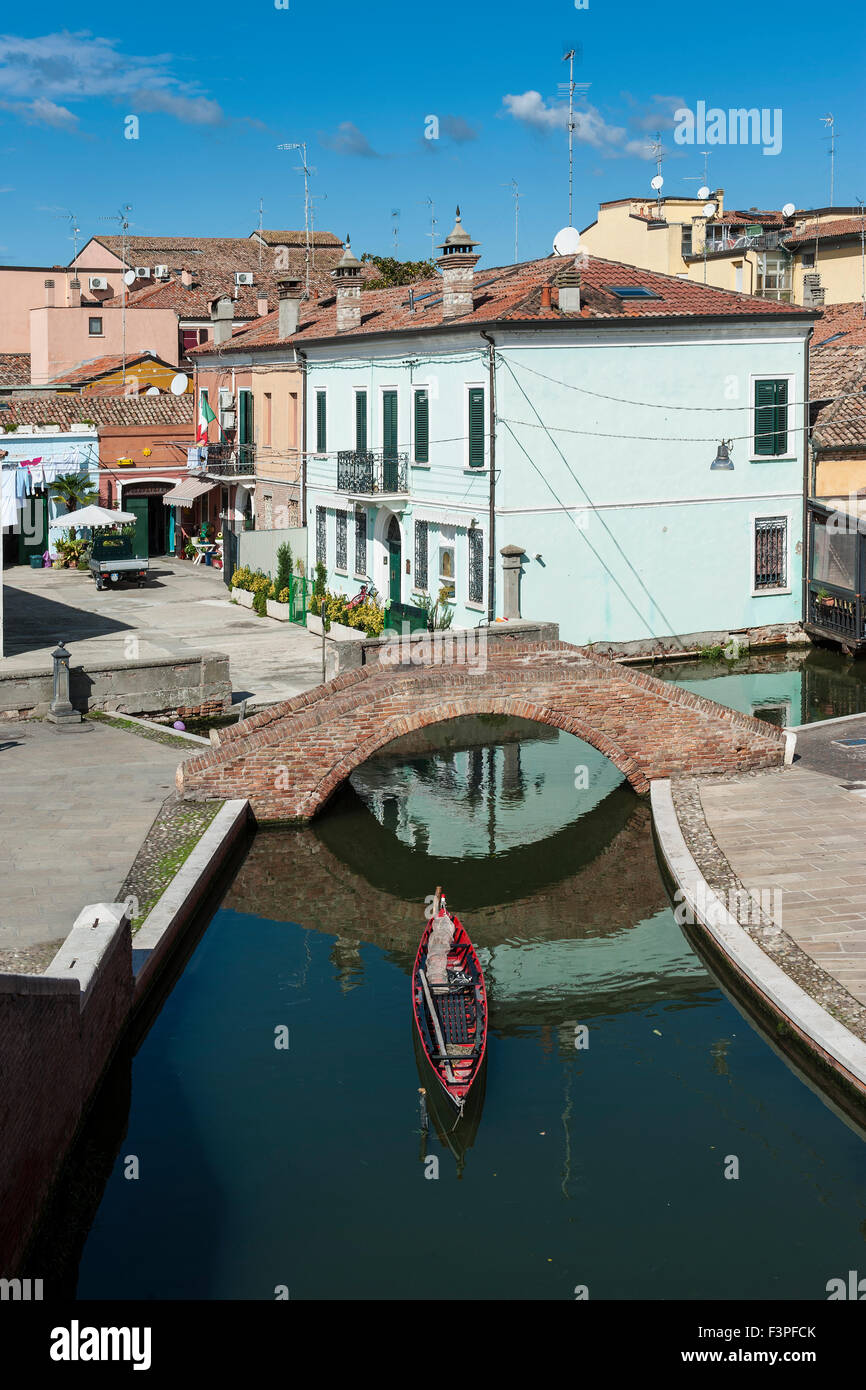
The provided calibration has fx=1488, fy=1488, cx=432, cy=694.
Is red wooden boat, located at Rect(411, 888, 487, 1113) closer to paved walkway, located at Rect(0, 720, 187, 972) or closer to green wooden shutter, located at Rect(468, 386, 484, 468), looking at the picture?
paved walkway, located at Rect(0, 720, 187, 972)

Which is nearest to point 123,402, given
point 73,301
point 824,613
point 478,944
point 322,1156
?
point 73,301

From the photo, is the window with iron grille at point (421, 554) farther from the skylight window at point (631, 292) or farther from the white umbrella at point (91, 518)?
the white umbrella at point (91, 518)

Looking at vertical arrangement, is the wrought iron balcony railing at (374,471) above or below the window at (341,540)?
above

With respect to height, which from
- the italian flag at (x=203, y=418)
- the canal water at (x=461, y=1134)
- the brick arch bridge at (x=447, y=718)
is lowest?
the canal water at (x=461, y=1134)

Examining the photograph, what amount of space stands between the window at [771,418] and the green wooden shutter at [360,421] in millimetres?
9502

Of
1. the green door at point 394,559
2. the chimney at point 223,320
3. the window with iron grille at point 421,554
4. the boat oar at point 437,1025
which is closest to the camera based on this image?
the boat oar at point 437,1025

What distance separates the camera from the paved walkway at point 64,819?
53.0ft

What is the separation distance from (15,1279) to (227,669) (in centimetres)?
1773

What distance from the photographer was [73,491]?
46656 millimetres

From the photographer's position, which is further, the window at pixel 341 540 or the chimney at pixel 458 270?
the window at pixel 341 540

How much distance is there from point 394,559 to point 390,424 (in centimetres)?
320

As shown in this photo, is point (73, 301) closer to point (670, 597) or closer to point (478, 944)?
point (670, 597)

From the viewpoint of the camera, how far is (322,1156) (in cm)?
1277

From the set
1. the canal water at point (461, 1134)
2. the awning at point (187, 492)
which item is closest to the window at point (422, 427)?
the awning at point (187, 492)
